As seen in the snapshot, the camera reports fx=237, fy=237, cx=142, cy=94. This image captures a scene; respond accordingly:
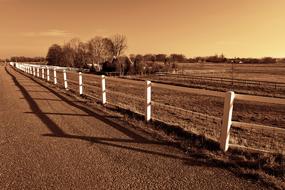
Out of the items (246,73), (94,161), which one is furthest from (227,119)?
(246,73)

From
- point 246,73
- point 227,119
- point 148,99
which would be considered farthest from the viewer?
point 246,73

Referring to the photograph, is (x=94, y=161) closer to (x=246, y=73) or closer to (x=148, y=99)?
(x=148, y=99)

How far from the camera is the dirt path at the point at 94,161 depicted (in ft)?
11.5

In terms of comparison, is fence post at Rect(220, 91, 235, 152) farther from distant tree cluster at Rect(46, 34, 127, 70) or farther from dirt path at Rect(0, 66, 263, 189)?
distant tree cluster at Rect(46, 34, 127, 70)

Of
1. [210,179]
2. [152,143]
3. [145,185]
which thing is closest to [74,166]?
[145,185]

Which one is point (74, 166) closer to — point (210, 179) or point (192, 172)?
point (192, 172)

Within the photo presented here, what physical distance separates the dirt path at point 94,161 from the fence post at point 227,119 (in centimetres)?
90

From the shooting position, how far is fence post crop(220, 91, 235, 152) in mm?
4629

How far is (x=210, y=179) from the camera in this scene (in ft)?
11.9

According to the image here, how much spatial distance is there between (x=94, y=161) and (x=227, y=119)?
8.81 feet

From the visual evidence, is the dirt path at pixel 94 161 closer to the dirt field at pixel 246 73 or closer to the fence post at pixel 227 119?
the fence post at pixel 227 119

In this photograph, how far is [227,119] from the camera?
15.4 ft

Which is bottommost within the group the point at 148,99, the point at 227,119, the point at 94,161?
the point at 94,161

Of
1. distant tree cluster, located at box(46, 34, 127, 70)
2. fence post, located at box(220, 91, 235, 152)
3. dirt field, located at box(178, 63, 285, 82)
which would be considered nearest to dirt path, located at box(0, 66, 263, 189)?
fence post, located at box(220, 91, 235, 152)
